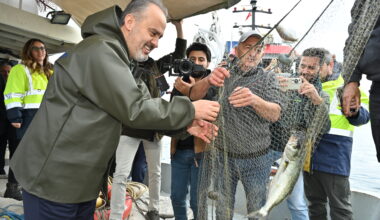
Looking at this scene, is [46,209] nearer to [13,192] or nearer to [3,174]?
[13,192]

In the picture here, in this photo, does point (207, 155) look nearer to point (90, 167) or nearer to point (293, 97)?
point (293, 97)

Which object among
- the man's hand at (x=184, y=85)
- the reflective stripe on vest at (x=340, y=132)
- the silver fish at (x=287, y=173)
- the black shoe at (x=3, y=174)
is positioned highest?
the man's hand at (x=184, y=85)

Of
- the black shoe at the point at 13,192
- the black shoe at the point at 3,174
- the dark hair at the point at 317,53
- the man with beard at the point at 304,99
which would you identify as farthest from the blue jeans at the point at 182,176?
the black shoe at the point at 3,174

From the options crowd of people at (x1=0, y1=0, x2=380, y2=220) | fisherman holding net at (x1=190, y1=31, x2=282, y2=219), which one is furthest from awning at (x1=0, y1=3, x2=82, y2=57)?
fisherman holding net at (x1=190, y1=31, x2=282, y2=219)

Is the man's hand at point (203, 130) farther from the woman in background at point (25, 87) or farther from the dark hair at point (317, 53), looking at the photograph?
the woman in background at point (25, 87)

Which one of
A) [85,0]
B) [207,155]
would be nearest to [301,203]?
[207,155]

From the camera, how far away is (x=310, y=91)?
204 cm

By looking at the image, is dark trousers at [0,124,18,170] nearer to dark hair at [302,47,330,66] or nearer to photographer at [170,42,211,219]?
photographer at [170,42,211,219]

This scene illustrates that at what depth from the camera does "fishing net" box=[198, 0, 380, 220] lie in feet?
7.13

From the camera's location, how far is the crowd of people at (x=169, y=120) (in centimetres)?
150

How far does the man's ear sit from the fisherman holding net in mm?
671

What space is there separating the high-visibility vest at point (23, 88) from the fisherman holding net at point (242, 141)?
223cm

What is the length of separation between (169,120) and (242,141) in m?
0.97

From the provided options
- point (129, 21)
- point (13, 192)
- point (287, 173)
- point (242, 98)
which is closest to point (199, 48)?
point (242, 98)
